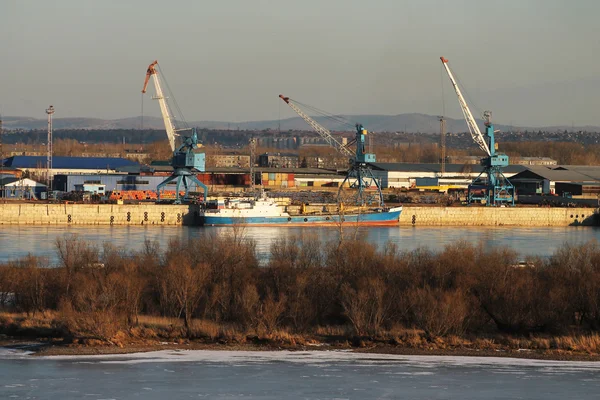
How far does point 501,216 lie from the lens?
35.9 m

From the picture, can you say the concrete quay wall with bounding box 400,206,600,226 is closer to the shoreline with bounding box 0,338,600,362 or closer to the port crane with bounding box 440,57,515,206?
the port crane with bounding box 440,57,515,206

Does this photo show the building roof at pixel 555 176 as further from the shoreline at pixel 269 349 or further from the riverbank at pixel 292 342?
the shoreline at pixel 269 349

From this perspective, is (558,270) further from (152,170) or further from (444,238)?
(152,170)

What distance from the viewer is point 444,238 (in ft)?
90.5

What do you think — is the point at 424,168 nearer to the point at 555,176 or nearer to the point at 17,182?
the point at 555,176

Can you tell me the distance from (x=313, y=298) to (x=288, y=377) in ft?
9.78

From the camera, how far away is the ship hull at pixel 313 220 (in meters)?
32.2

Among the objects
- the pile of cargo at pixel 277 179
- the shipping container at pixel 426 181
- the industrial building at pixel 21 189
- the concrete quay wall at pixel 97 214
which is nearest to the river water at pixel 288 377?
the concrete quay wall at pixel 97 214

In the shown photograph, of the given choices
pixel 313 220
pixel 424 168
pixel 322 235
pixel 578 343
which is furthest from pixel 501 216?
pixel 578 343

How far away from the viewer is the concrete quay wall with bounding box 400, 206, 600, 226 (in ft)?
116

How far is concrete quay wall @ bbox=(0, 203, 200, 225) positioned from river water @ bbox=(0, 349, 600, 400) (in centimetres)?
2020

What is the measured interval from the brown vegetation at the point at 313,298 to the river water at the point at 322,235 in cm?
575

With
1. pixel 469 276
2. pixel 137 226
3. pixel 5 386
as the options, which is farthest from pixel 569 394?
pixel 137 226

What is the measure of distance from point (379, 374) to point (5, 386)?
12.8 feet
